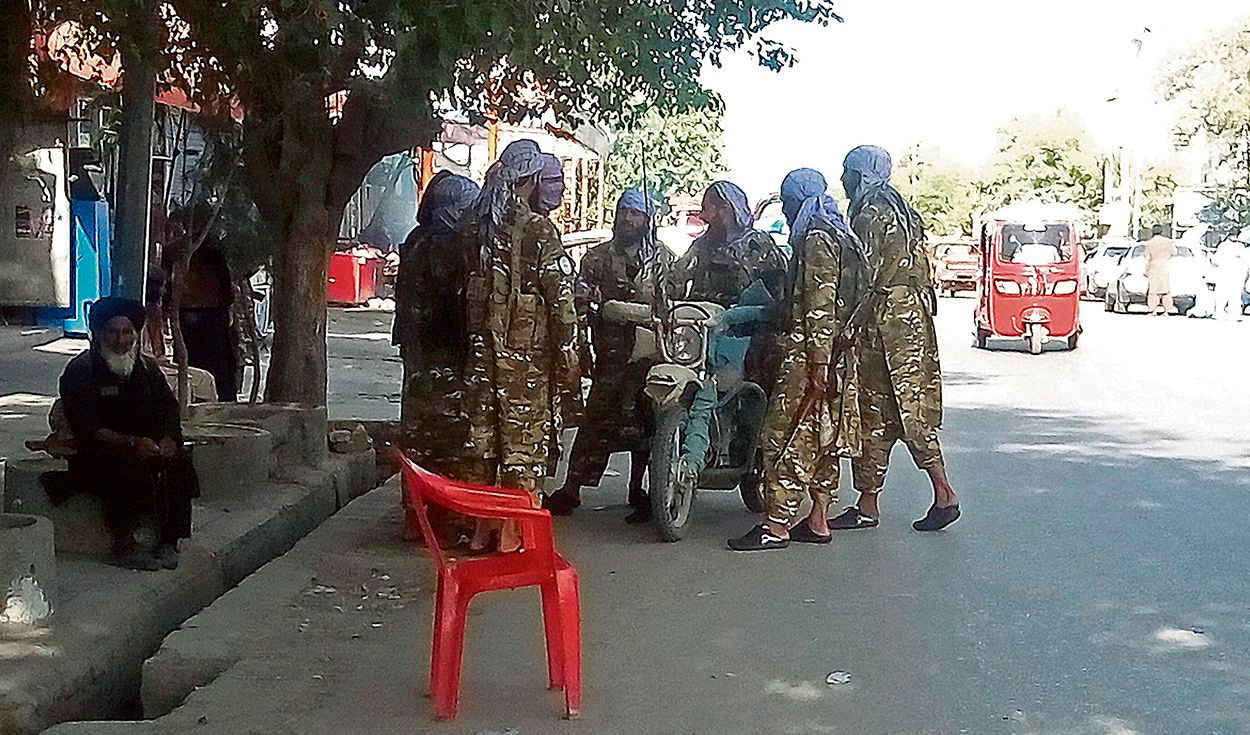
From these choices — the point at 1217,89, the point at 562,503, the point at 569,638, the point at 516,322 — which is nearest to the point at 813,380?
the point at 516,322

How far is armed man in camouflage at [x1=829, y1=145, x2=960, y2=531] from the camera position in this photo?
7.77 metres

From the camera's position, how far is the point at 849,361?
7777mm

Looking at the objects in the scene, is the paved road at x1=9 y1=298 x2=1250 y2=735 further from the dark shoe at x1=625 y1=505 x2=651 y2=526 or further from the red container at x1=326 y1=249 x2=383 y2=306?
the red container at x1=326 y1=249 x2=383 y2=306

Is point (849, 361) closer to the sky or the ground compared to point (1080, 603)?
closer to the sky

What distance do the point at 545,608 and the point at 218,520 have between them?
2919 millimetres

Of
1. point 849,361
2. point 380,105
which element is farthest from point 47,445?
point 849,361

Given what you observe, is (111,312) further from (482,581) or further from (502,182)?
(482,581)

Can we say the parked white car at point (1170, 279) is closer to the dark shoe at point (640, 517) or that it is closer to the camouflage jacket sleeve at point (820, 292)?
the dark shoe at point (640, 517)

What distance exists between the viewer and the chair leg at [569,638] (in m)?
4.86

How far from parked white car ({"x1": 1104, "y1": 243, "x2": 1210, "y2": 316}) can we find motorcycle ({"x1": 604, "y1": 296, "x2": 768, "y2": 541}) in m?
27.2

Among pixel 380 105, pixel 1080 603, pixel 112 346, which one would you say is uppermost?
pixel 380 105

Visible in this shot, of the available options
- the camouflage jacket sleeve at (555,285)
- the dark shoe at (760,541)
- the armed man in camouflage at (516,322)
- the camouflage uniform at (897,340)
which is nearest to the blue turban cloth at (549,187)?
the armed man in camouflage at (516,322)

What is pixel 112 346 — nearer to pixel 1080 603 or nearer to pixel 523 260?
pixel 523 260

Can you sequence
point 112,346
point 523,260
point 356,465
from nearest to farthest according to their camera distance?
point 112,346 < point 523,260 < point 356,465
